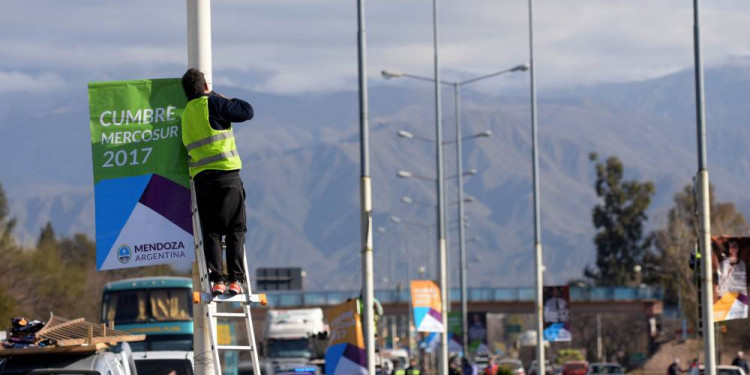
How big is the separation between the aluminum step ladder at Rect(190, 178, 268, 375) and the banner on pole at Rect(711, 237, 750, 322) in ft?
53.8

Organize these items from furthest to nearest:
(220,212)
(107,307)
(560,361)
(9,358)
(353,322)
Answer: (560,361) → (107,307) → (353,322) → (9,358) → (220,212)

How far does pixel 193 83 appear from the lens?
11.3m

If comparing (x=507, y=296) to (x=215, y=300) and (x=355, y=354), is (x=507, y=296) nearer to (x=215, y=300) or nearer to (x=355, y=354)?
(x=355, y=354)

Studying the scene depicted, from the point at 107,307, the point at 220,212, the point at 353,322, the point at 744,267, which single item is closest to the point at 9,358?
the point at 220,212

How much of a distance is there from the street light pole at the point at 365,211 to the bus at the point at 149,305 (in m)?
7.25

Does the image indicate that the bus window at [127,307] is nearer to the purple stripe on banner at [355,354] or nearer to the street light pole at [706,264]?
the purple stripe on banner at [355,354]

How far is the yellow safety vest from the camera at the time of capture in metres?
11.3

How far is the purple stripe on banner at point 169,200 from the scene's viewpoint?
11578 millimetres

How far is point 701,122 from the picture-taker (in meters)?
27.6

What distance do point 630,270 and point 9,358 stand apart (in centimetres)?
12677

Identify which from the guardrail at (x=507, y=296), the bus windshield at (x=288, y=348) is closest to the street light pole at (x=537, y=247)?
the bus windshield at (x=288, y=348)

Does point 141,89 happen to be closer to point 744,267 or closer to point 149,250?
point 149,250

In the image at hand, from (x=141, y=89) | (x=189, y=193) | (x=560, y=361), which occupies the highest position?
(x=141, y=89)

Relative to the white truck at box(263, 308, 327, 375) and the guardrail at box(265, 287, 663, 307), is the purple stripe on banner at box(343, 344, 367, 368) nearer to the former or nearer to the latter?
the white truck at box(263, 308, 327, 375)
